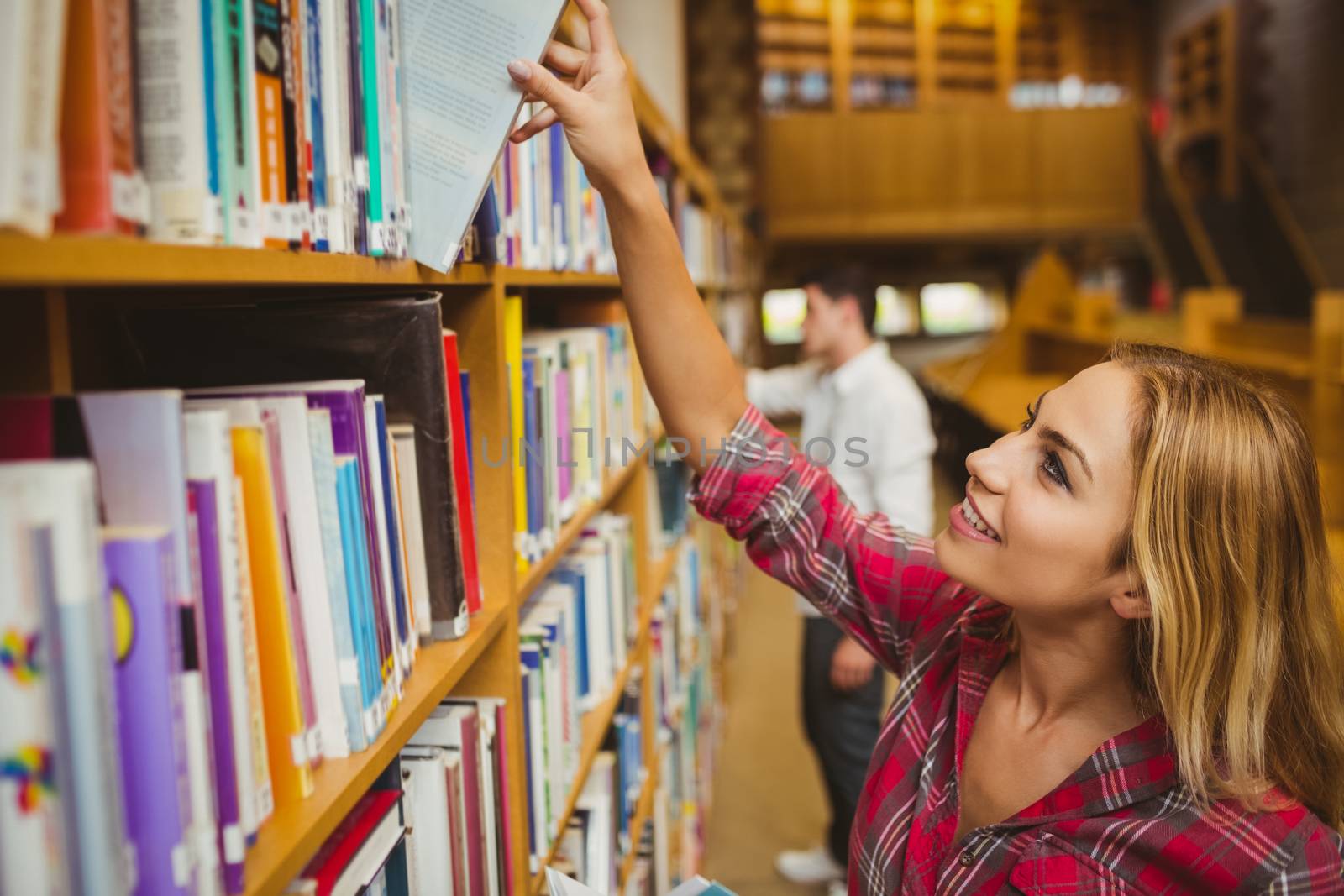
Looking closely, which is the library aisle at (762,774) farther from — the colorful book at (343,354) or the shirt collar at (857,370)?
the colorful book at (343,354)

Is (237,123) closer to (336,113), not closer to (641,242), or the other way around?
(336,113)

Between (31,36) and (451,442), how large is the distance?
0.62 meters

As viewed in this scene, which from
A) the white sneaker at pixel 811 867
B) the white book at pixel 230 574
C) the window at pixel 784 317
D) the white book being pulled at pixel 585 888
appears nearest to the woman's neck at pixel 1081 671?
the white book being pulled at pixel 585 888

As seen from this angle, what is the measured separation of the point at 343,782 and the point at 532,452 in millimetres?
642

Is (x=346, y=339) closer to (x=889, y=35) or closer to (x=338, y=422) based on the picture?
(x=338, y=422)

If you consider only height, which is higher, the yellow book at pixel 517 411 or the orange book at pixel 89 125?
the orange book at pixel 89 125

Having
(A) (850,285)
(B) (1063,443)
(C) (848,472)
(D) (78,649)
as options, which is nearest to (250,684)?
(D) (78,649)

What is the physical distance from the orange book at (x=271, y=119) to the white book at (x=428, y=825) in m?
0.55

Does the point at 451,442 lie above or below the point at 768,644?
above

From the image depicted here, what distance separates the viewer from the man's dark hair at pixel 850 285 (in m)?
2.85

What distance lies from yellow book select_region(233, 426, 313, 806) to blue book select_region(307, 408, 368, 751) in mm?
46

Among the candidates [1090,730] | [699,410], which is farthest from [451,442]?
[1090,730]

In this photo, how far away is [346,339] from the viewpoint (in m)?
0.97

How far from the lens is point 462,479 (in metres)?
1.11
